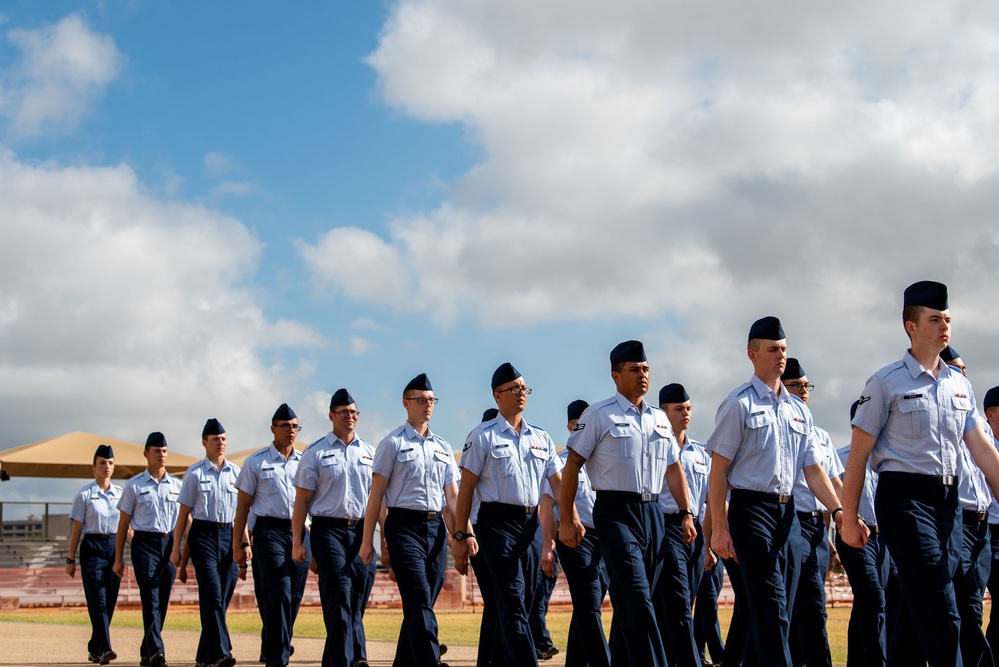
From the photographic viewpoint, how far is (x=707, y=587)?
1184 cm

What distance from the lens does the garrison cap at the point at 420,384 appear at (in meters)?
10.6

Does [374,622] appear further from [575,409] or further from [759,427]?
[759,427]

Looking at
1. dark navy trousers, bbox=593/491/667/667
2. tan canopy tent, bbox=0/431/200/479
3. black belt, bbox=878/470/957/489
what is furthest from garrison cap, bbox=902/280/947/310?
tan canopy tent, bbox=0/431/200/479

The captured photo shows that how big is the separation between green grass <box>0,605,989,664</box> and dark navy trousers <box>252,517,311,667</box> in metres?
5.27

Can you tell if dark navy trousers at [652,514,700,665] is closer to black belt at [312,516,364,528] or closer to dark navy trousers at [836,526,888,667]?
dark navy trousers at [836,526,888,667]

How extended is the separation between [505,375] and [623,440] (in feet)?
5.14

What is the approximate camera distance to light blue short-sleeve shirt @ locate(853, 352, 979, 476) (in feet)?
22.7

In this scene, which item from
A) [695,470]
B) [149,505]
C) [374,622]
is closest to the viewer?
[695,470]

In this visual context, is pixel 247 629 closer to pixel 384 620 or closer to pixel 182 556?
pixel 384 620

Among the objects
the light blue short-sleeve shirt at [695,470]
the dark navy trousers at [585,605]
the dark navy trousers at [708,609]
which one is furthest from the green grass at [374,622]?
the dark navy trousers at [585,605]

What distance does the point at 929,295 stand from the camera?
7023mm

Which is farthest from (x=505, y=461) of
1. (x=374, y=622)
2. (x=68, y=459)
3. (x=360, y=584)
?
(x=68, y=459)

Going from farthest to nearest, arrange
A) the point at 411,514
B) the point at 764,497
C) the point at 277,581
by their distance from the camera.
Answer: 1. the point at 277,581
2. the point at 411,514
3. the point at 764,497

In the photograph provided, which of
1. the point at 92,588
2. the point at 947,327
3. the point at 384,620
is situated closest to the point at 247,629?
the point at 384,620
